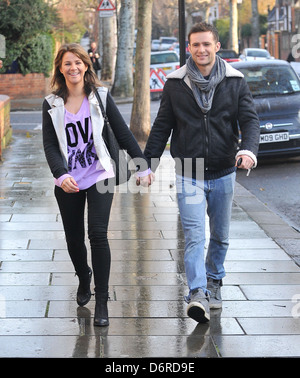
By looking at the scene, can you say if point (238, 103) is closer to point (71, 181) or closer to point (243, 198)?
point (71, 181)

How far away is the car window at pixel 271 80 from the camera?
14383mm

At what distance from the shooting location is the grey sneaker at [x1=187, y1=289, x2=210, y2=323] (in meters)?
5.22

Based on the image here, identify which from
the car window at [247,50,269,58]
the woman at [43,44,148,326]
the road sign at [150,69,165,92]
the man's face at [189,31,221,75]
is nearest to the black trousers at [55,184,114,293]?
the woman at [43,44,148,326]

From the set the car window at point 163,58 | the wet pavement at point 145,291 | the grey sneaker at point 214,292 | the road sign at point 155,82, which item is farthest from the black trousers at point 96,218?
the car window at point 163,58

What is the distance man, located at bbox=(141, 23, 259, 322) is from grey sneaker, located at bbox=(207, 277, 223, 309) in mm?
189

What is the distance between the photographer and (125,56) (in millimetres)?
30391

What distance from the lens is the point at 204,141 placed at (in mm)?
5406

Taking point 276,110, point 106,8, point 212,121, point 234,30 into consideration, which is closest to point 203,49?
point 212,121

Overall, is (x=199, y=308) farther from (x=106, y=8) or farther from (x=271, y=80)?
(x=106, y=8)

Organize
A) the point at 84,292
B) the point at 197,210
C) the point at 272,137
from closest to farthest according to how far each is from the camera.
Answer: the point at 197,210
the point at 84,292
the point at 272,137

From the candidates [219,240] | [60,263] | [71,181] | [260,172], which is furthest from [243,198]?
[71,181]

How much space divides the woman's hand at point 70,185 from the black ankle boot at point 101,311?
2.22 ft

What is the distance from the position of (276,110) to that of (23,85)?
1690 cm

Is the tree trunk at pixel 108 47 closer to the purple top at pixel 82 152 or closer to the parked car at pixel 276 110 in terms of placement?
the parked car at pixel 276 110
